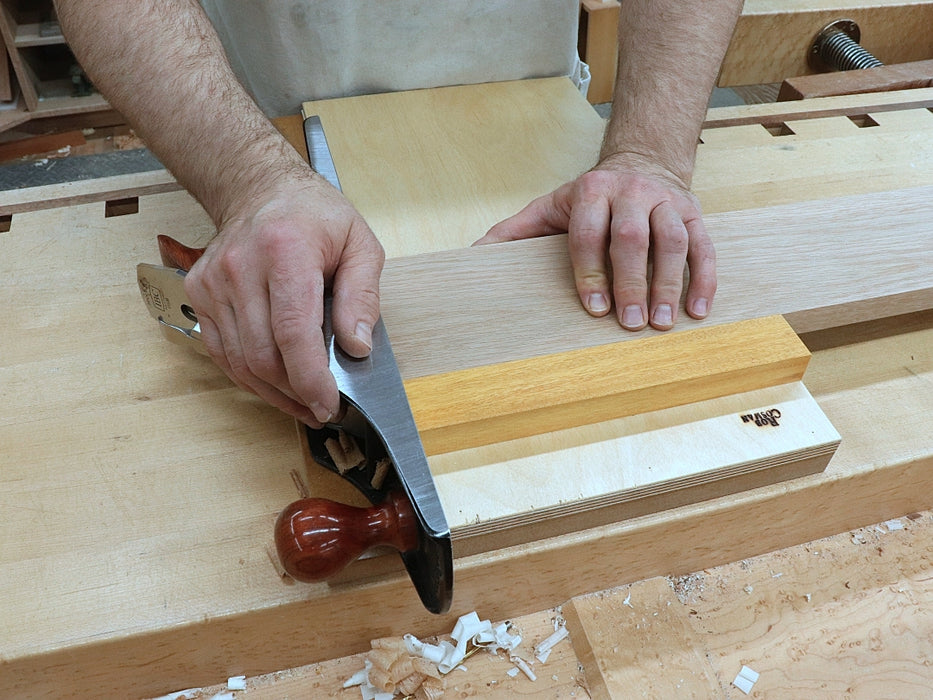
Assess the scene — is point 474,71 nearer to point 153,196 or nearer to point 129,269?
point 153,196

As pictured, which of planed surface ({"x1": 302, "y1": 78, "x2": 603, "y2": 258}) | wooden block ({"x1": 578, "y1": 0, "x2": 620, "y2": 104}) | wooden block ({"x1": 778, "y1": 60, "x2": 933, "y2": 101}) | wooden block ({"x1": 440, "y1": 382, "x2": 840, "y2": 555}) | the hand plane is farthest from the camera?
wooden block ({"x1": 578, "y1": 0, "x2": 620, "y2": 104})

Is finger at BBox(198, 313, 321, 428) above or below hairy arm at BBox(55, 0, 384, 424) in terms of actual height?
below

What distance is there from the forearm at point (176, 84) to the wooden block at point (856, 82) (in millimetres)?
1141

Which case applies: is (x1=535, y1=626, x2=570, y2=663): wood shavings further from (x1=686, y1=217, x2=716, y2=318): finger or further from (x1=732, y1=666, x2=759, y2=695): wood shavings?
(x1=686, y1=217, x2=716, y2=318): finger

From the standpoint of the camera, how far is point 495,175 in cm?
118

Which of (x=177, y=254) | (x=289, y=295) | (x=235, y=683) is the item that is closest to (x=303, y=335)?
(x=289, y=295)

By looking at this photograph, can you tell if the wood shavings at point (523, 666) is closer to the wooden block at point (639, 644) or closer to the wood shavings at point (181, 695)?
the wooden block at point (639, 644)

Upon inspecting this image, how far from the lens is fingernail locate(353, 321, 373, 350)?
721 millimetres

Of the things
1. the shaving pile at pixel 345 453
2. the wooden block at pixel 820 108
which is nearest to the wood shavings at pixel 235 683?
the shaving pile at pixel 345 453

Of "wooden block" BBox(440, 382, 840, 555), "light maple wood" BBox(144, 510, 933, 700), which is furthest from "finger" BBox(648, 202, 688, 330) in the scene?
"light maple wood" BBox(144, 510, 933, 700)

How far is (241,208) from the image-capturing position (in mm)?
857

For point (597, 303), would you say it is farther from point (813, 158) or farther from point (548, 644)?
point (813, 158)

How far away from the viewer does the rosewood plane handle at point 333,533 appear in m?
0.66

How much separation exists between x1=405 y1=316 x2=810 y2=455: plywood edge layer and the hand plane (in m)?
0.06
